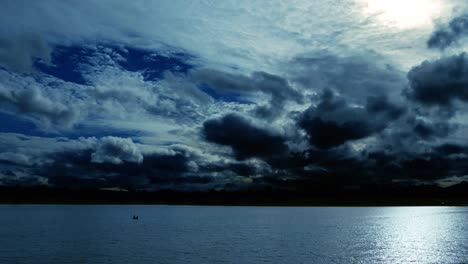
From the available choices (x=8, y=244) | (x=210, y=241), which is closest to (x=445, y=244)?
(x=210, y=241)

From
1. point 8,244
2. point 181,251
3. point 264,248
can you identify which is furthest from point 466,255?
point 8,244

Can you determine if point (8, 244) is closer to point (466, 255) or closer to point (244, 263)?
point (244, 263)

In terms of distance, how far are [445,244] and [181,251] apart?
296 ft

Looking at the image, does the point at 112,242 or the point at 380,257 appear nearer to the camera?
the point at 380,257

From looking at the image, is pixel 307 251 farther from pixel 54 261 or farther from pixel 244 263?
pixel 54 261

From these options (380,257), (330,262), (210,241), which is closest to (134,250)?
(210,241)

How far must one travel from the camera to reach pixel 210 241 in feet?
474

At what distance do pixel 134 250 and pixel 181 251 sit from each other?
43.4ft

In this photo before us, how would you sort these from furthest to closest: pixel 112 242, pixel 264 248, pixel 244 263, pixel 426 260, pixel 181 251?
pixel 112 242 < pixel 264 248 < pixel 181 251 < pixel 426 260 < pixel 244 263

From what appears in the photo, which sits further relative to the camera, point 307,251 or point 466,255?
point 307,251

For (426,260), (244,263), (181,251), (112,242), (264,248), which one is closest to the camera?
(244,263)

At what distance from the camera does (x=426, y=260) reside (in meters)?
106

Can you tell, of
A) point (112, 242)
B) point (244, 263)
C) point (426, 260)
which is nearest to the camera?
point (244, 263)

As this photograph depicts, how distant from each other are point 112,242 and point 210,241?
32602mm
